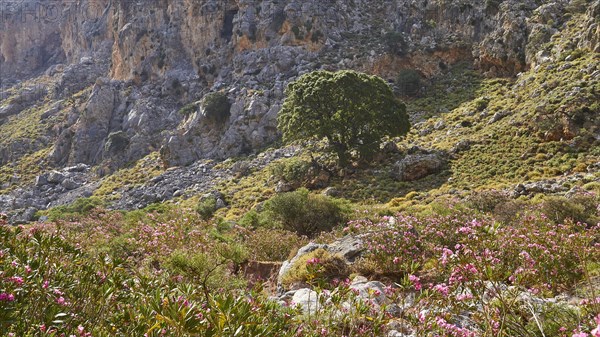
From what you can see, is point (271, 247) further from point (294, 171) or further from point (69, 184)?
point (69, 184)

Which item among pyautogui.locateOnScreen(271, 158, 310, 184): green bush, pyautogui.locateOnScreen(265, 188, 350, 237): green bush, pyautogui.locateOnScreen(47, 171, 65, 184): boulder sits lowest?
pyautogui.locateOnScreen(47, 171, 65, 184): boulder

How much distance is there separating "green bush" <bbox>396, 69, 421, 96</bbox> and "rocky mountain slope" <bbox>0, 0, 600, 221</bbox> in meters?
1.33

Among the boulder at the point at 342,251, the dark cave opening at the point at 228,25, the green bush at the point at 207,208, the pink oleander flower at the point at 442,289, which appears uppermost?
the dark cave opening at the point at 228,25

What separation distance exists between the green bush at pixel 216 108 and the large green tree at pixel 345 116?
18138 millimetres

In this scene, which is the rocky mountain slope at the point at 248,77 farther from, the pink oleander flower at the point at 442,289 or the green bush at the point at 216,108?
the pink oleander flower at the point at 442,289

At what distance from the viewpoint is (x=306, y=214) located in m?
16.7

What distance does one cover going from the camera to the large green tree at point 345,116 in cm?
2983

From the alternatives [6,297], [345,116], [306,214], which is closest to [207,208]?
[345,116]

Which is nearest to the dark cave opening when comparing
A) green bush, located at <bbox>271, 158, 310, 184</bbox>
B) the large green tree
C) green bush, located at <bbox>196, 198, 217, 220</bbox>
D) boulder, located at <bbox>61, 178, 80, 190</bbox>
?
boulder, located at <bbox>61, 178, 80, 190</bbox>

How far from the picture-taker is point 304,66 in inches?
1957

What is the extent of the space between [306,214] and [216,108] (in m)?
33.3

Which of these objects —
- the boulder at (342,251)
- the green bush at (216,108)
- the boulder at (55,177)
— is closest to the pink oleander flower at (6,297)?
the boulder at (342,251)

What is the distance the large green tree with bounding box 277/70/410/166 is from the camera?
2983cm

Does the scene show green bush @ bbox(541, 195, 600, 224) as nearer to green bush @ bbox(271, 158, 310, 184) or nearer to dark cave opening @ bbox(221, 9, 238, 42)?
green bush @ bbox(271, 158, 310, 184)
